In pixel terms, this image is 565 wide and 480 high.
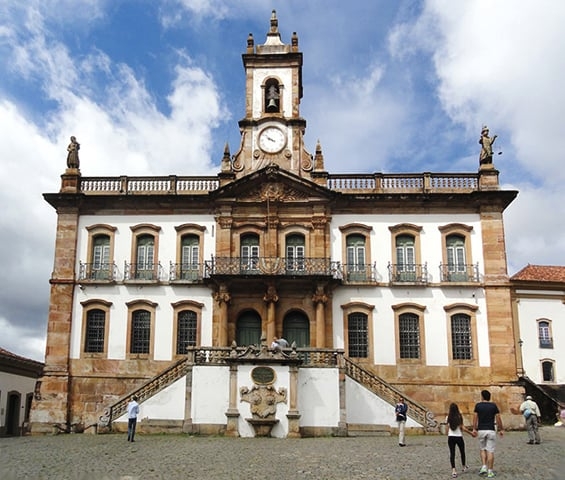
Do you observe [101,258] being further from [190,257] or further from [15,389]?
[15,389]

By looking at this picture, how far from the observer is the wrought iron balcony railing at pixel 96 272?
2912 centimetres

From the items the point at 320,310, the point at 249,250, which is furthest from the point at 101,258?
the point at 320,310

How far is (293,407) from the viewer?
22.1 meters

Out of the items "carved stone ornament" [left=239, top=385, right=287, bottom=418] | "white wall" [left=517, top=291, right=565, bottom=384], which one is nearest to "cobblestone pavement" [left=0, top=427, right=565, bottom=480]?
"carved stone ornament" [left=239, top=385, right=287, bottom=418]

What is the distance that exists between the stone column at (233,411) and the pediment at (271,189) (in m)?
9.07

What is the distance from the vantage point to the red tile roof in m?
36.4

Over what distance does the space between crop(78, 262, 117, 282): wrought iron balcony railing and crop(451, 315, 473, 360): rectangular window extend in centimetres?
1460

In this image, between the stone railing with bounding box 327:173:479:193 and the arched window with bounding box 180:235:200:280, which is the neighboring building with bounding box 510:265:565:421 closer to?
the stone railing with bounding box 327:173:479:193

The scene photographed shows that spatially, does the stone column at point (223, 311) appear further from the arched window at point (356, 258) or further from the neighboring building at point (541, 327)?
the neighboring building at point (541, 327)

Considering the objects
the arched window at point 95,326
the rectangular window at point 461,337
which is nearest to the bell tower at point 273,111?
the arched window at point 95,326

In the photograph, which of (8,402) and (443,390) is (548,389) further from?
(8,402)

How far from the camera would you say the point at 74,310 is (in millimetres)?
28797

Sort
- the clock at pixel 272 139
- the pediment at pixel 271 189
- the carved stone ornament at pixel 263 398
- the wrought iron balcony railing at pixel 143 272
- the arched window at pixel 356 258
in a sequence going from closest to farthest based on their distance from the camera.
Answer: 1. the carved stone ornament at pixel 263 398
2. the arched window at pixel 356 258
3. the wrought iron balcony railing at pixel 143 272
4. the pediment at pixel 271 189
5. the clock at pixel 272 139

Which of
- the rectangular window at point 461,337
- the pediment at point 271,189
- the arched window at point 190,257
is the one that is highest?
the pediment at point 271,189
